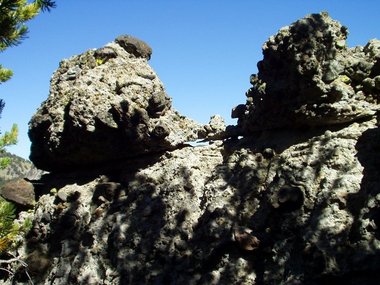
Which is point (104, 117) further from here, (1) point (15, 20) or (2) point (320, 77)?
(2) point (320, 77)

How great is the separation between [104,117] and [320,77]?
3.64 m

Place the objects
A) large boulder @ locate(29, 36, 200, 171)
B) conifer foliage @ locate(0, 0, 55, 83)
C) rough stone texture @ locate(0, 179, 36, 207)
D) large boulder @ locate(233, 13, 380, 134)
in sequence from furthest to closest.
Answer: rough stone texture @ locate(0, 179, 36, 207) → large boulder @ locate(29, 36, 200, 171) → large boulder @ locate(233, 13, 380, 134) → conifer foliage @ locate(0, 0, 55, 83)

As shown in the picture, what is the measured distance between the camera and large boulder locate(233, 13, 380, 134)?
5508mm

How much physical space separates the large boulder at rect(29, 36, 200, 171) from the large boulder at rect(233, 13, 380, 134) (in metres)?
1.92

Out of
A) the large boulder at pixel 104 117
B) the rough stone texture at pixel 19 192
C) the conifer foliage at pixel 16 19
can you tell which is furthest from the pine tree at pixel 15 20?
the rough stone texture at pixel 19 192

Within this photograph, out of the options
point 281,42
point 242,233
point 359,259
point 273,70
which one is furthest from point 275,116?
point 359,259

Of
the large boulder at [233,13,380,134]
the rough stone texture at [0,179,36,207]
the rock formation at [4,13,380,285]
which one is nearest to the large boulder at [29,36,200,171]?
the rock formation at [4,13,380,285]

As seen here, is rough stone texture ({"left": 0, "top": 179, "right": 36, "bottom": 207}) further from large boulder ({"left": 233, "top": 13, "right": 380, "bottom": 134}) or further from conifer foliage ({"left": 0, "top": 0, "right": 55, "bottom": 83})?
large boulder ({"left": 233, "top": 13, "right": 380, "bottom": 134})

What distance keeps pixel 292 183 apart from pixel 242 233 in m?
0.95

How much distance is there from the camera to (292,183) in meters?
5.13

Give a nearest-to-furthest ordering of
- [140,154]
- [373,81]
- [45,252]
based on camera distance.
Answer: [373,81], [45,252], [140,154]

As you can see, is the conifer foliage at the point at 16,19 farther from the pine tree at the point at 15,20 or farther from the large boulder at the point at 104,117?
the large boulder at the point at 104,117

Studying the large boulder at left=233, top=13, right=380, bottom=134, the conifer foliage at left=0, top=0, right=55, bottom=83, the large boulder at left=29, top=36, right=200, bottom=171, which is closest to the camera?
the conifer foliage at left=0, top=0, right=55, bottom=83

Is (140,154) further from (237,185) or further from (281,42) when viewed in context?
(281,42)
